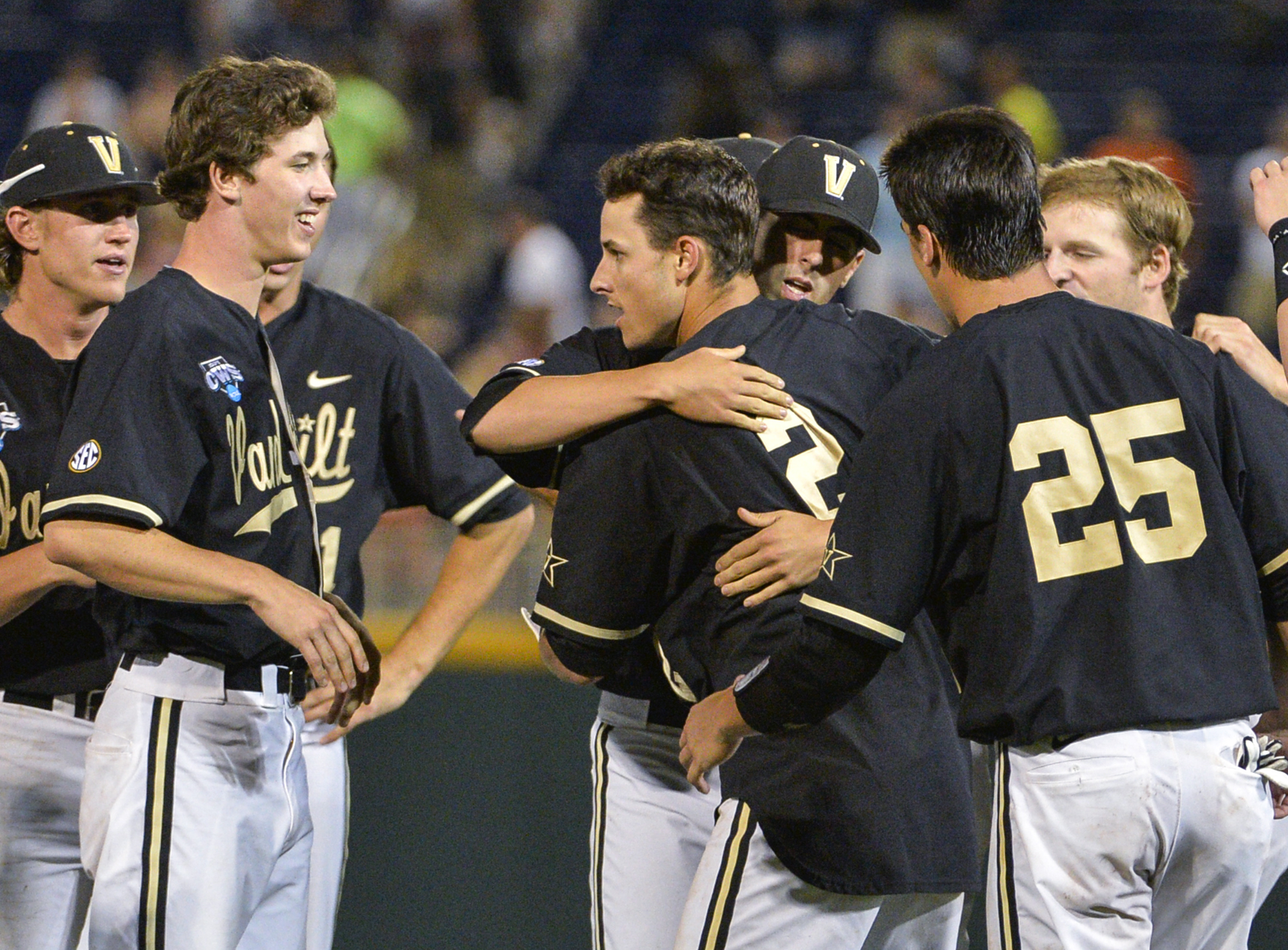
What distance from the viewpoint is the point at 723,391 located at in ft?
8.92

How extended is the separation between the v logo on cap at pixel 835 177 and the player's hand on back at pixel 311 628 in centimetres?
144

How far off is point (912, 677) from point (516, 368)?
1.02 meters

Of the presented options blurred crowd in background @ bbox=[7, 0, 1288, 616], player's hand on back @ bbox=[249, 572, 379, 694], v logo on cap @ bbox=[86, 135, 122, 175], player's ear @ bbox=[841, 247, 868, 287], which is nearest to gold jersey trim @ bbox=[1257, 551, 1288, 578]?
player's ear @ bbox=[841, 247, 868, 287]

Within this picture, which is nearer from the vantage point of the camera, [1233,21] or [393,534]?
[393,534]

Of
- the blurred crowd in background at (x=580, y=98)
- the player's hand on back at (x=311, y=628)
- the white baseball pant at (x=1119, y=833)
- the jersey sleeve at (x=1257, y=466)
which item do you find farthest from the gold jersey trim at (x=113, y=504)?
the blurred crowd in background at (x=580, y=98)

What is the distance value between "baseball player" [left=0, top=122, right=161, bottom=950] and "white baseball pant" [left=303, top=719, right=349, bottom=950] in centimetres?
52

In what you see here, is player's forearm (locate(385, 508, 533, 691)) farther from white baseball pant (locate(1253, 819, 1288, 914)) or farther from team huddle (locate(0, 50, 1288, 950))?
white baseball pant (locate(1253, 819, 1288, 914))

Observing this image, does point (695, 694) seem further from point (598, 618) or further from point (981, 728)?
point (981, 728)

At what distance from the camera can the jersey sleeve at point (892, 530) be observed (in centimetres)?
251

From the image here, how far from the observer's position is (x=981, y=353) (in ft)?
8.24

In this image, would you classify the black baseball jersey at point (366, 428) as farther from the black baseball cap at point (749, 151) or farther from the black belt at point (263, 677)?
the black baseball cap at point (749, 151)

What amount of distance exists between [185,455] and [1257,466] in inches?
73.1

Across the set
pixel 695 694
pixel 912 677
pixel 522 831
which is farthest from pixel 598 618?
pixel 522 831

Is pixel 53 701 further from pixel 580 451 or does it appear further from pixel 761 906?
pixel 761 906
